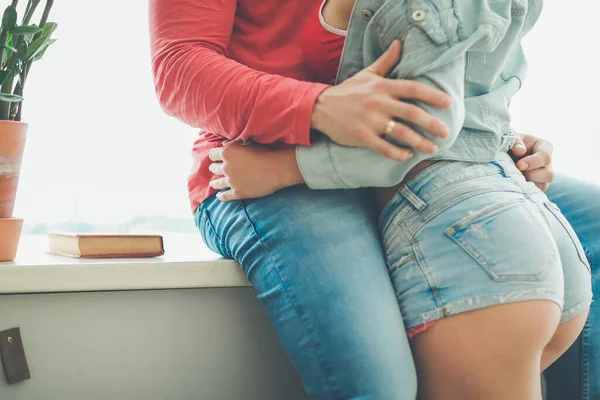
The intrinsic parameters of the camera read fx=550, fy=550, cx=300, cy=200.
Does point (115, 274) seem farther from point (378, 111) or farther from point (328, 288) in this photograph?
point (378, 111)

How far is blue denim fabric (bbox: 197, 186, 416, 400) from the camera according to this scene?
665mm

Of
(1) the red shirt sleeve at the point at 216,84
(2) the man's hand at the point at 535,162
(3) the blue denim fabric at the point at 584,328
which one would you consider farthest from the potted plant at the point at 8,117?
(3) the blue denim fabric at the point at 584,328

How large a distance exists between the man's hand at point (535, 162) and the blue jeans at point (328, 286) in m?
0.25

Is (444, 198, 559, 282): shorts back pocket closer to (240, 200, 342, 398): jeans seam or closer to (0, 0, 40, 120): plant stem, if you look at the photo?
(240, 200, 342, 398): jeans seam

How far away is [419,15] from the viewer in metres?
0.65

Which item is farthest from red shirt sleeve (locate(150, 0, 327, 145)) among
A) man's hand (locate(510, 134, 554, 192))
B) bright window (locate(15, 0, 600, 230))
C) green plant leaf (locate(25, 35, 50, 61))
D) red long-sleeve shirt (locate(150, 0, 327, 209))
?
bright window (locate(15, 0, 600, 230))

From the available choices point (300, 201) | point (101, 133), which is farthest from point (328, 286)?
point (101, 133)

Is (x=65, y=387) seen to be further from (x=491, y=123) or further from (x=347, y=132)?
(x=491, y=123)

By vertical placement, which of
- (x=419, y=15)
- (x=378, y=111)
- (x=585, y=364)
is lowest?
(x=585, y=364)

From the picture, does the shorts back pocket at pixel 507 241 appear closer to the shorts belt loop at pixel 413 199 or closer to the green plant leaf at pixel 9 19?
the shorts belt loop at pixel 413 199

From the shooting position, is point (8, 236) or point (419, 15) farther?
point (8, 236)

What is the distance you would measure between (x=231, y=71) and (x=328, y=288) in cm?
31

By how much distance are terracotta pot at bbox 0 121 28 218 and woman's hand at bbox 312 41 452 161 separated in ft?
1.62

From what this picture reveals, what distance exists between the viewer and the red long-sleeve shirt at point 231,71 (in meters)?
0.70
